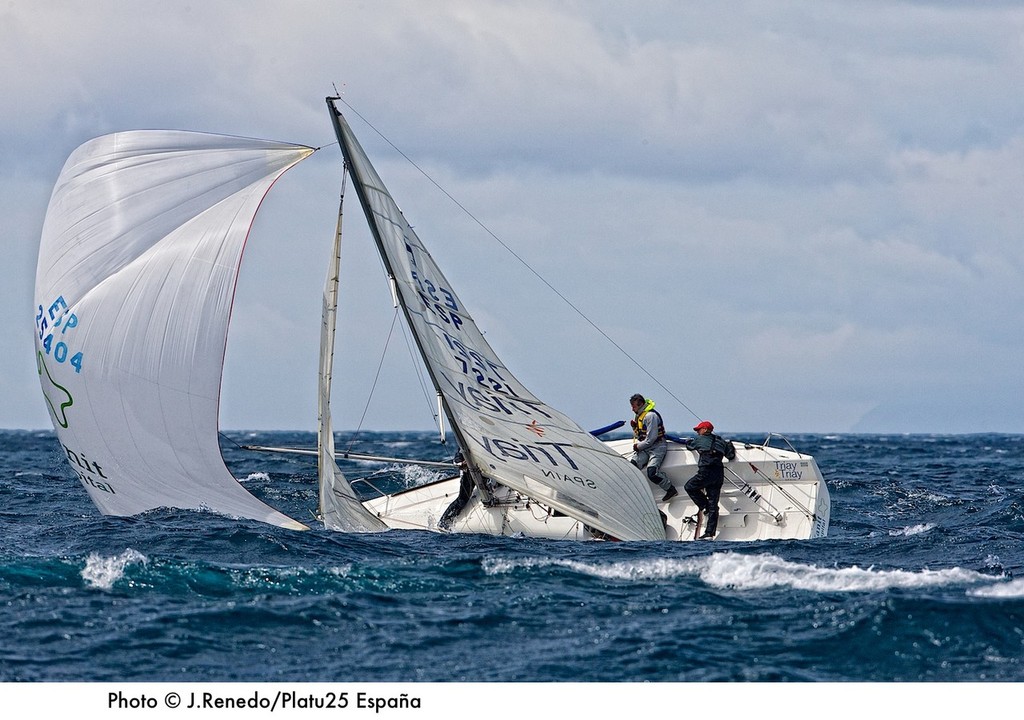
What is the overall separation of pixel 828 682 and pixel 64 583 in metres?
7.95

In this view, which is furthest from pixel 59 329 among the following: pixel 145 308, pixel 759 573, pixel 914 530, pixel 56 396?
pixel 914 530

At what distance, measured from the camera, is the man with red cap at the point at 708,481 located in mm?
18203

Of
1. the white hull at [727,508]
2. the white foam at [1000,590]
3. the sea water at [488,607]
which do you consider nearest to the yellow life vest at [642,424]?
the white hull at [727,508]

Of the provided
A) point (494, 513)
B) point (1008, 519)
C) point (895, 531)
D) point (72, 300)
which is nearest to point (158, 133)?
point (72, 300)

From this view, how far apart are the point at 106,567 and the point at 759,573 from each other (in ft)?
23.7

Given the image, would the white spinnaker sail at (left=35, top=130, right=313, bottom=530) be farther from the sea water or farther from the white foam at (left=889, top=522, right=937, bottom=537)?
the white foam at (left=889, top=522, right=937, bottom=537)

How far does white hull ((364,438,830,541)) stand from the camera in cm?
1819

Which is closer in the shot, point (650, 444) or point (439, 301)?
point (439, 301)

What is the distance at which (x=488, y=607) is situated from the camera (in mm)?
12664

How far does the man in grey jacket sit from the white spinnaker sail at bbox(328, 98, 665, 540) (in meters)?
0.82

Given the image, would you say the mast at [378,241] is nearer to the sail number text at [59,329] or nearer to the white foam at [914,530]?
the sail number text at [59,329]

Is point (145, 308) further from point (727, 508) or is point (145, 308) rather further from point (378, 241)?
point (727, 508)

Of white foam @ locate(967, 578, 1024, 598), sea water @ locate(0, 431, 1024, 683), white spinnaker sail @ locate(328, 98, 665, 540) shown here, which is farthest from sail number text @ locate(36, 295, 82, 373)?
white foam @ locate(967, 578, 1024, 598)
